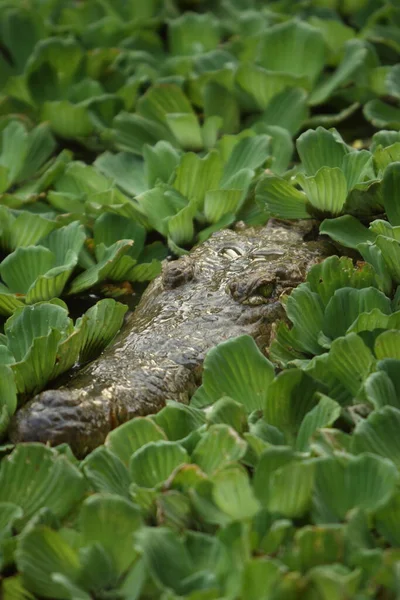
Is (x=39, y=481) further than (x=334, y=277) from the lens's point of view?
No

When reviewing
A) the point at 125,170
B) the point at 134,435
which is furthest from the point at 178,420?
the point at 125,170

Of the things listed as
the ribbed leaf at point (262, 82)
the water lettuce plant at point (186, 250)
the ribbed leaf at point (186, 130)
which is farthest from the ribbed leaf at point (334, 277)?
the ribbed leaf at point (262, 82)

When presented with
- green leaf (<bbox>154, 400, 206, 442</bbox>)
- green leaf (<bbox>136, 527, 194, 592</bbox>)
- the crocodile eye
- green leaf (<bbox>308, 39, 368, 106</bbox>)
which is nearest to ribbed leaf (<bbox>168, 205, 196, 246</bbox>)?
the crocodile eye

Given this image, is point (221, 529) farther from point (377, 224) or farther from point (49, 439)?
point (377, 224)

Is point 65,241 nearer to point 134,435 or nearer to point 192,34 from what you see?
point 134,435

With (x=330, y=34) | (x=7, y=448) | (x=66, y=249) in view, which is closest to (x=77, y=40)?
(x=330, y=34)

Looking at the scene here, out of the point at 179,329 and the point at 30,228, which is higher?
the point at 30,228
